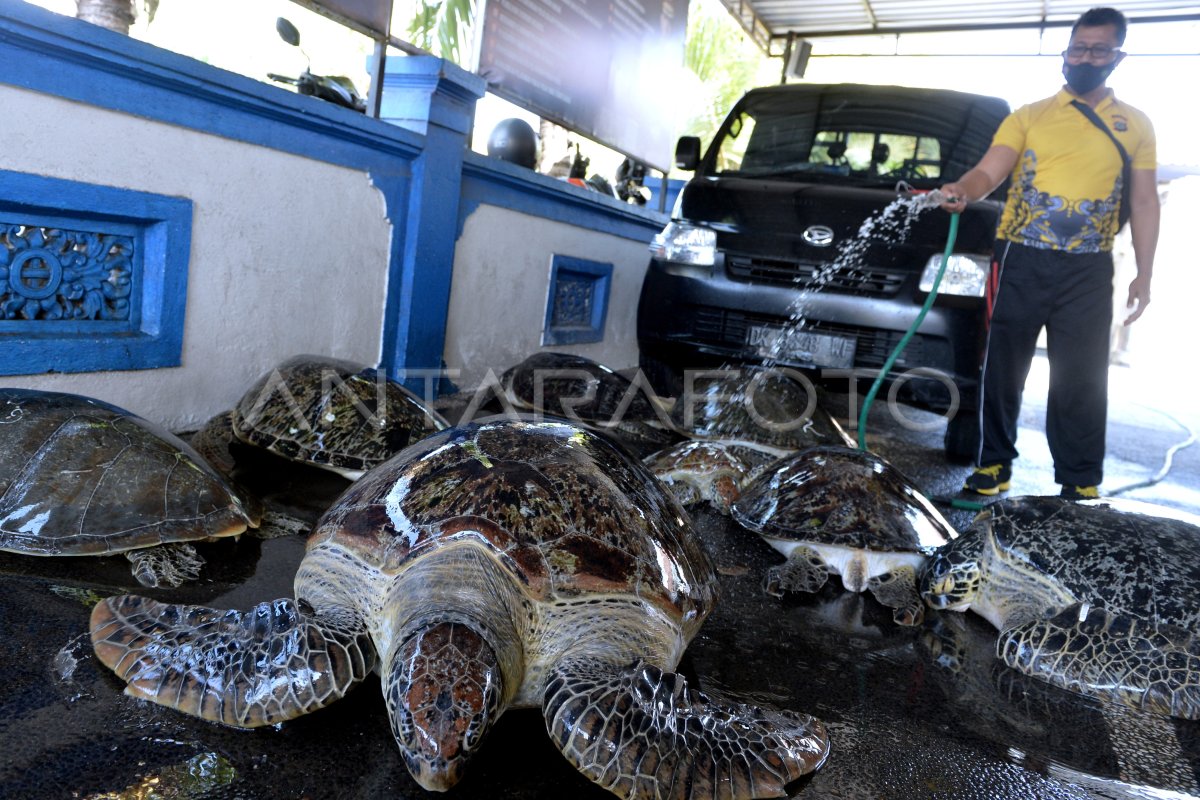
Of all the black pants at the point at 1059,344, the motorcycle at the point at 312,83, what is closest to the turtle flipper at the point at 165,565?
the motorcycle at the point at 312,83

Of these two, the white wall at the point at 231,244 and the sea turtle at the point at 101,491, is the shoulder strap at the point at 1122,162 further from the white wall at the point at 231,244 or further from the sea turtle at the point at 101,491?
the sea turtle at the point at 101,491

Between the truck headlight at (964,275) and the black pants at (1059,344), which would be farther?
the truck headlight at (964,275)

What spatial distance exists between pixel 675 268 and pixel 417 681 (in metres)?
4.03

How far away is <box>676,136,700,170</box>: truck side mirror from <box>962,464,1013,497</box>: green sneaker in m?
2.98

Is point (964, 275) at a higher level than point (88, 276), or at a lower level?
higher

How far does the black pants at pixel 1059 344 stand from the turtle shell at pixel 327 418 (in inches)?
122

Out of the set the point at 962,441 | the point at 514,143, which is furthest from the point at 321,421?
the point at 962,441

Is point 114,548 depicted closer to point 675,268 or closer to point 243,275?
point 243,275

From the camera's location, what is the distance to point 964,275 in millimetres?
4512

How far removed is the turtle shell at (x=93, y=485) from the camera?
2.19 meters

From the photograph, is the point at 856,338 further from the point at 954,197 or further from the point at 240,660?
the point at 240,660

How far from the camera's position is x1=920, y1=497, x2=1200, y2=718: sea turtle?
2262mm

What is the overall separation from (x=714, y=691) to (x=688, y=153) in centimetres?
472

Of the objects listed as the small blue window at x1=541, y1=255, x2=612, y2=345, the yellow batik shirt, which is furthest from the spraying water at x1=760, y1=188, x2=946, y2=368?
the small blue window at x1=541, y1=255, x2=612, y2=345
